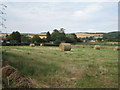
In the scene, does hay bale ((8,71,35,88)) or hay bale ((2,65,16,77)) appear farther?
hay bale ((2,65,16,77))

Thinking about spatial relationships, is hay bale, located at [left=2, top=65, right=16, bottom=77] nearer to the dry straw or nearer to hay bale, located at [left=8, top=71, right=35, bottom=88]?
the dry straw

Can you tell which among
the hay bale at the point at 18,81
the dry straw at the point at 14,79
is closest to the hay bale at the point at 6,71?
the dry straw at the point at 14,79

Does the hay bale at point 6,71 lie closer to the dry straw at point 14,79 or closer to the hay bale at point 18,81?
the dry straw at point 14,79

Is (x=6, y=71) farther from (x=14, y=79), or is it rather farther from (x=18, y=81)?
(x=18, y=81)

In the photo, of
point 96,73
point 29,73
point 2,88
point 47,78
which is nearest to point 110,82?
point 96,73

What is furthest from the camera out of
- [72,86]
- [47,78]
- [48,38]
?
[48,38]

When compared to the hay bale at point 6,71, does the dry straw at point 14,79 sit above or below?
below

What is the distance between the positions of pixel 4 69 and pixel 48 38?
74352 millimetres

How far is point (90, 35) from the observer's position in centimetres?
9019

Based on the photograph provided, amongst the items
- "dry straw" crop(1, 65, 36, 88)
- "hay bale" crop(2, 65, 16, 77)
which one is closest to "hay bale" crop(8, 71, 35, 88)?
"dry straw" crop(1, 65, 36, 88)

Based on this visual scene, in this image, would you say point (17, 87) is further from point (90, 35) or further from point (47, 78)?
point (90, 35)

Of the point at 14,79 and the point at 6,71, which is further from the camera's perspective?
the point at 6,71

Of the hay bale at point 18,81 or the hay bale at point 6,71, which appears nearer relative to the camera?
the hay bale at point 18,81

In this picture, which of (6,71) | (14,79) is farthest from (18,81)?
(6,71)
